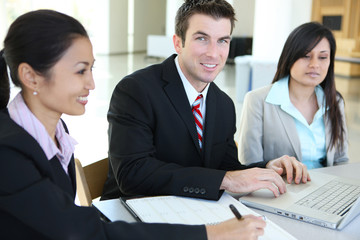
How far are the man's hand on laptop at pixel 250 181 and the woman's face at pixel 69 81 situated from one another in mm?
585

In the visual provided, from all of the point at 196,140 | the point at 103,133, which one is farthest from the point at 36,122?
the point at 103,133

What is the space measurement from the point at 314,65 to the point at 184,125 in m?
0.94

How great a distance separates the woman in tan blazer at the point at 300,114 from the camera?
7.29 feet

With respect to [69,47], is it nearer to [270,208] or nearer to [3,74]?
[3,74]

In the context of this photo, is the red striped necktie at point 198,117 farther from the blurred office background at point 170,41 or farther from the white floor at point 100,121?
the white floor at point 100,121

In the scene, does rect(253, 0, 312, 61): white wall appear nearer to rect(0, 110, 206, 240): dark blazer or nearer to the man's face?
the man's face

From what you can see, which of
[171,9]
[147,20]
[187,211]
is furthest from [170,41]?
[187,211]

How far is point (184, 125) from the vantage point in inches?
66.8

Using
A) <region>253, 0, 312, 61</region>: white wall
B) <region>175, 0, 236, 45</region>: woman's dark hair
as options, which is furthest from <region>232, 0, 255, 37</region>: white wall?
<region>175, 0, 236, 45</region>: woman's dark hair

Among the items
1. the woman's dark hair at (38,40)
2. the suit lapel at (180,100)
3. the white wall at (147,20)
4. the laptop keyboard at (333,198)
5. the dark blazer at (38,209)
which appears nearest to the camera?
the dark blazer at (38,209)

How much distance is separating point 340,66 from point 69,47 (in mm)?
11887

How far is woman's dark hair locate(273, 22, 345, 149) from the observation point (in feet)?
7.34

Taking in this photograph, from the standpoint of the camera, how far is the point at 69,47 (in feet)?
3.58

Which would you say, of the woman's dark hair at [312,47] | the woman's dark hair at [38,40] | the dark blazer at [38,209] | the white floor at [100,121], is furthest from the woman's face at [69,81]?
the white floor at [100,121]
